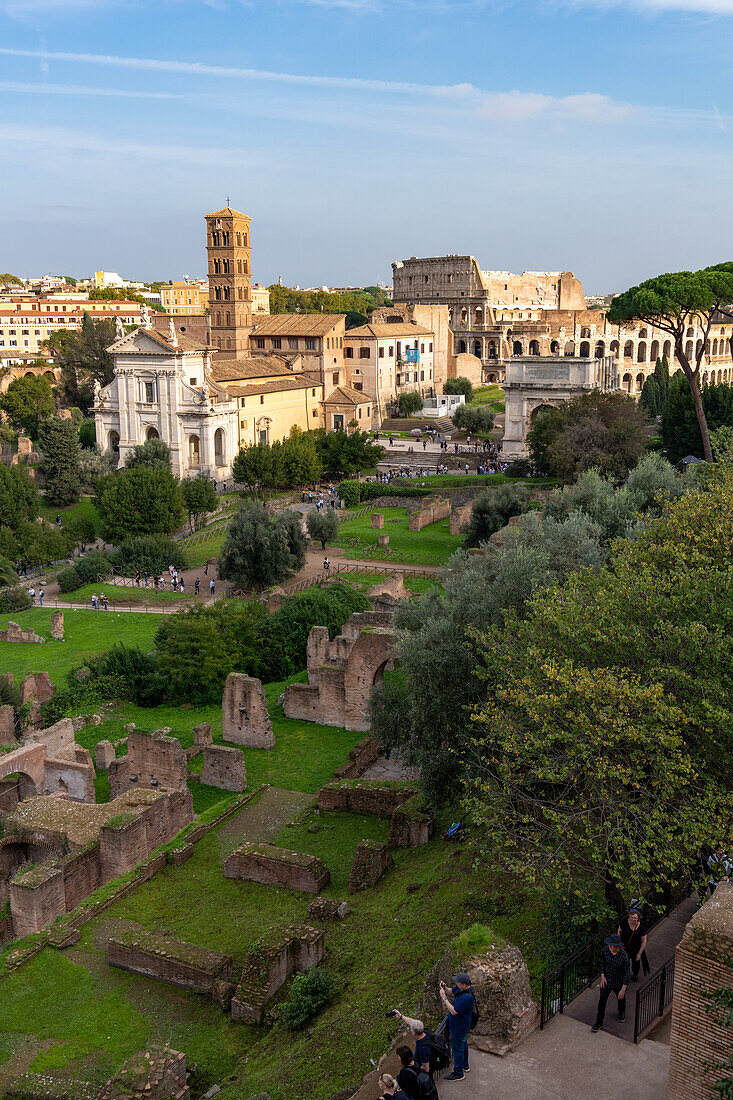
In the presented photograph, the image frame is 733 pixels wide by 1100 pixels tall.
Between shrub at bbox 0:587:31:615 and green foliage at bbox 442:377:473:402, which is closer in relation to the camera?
shrub at bbox 0:587:31:615

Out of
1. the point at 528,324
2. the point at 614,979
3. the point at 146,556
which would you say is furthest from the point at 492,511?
the point at 528,324

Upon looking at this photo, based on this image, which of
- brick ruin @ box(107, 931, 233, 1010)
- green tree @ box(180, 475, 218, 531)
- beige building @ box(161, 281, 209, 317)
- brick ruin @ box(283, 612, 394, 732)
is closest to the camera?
brick ruin @ box(107, 931, 233, 1010)

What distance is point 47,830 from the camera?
49.0ft

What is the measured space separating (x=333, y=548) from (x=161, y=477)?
832 cm

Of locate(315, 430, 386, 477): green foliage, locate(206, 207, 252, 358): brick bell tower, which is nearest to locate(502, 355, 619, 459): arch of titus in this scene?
locate(315, 430, 386, 477): green foliage

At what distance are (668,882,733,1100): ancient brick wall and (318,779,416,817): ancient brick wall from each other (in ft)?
29.1

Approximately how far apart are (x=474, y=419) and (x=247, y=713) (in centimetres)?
3864

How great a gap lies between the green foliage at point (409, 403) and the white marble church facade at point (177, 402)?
14760 millimetres

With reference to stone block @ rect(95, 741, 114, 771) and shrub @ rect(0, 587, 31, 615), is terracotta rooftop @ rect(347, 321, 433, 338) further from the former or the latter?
stone block @ rect(95, 741, 114, 771)

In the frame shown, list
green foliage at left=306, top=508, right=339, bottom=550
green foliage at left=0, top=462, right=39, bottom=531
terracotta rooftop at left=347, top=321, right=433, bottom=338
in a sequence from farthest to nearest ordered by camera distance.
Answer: terracotta rooftop at left=347, top=321, right=433, bottom=338 → green foliage at left=0, top=462, right=39, bottom=531 → green foliage at left=306, top=508, right=339, bottom=550

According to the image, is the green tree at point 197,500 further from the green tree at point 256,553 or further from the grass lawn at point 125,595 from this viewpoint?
the green tree at point 256,553

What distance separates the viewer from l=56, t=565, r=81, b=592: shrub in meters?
34.6

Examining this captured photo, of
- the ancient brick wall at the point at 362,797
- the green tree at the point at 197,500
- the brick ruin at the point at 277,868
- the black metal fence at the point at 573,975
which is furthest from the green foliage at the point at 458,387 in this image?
the black metal fence at the point at 573,975

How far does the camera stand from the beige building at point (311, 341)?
5988cm
